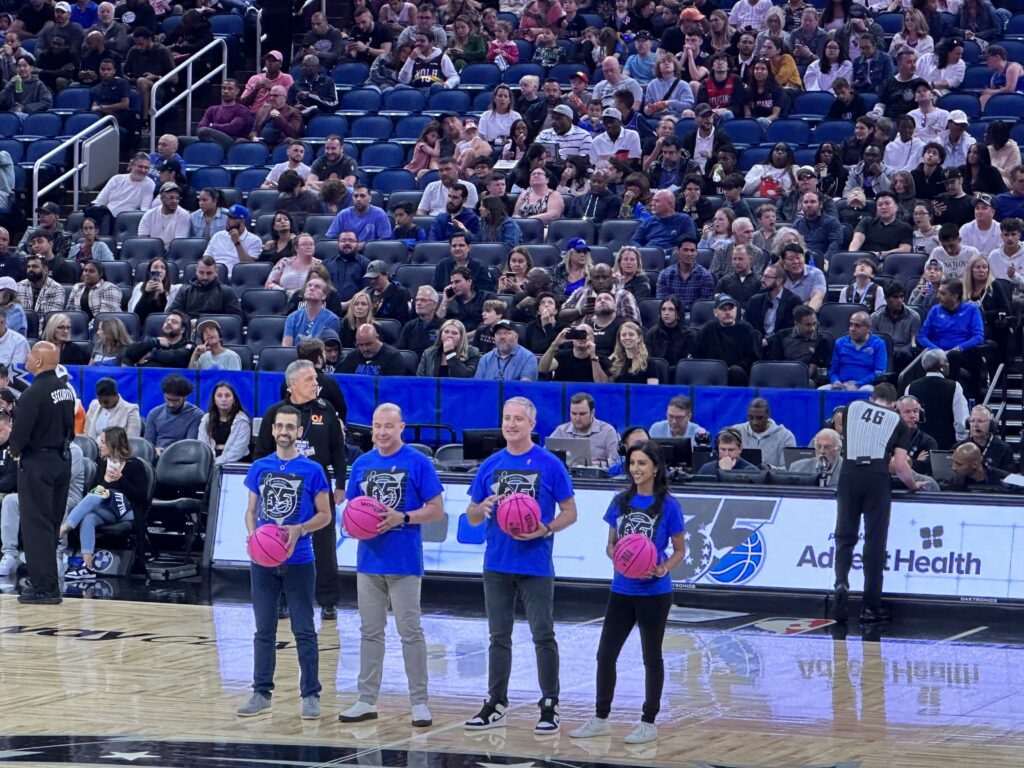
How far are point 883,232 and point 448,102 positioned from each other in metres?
7.38

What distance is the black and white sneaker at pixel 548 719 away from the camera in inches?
370

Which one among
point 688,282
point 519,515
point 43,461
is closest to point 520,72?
A: point 688,282

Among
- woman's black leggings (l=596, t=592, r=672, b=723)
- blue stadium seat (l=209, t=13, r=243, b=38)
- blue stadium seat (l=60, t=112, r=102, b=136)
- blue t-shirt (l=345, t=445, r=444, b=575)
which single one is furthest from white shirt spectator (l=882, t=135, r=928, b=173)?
woman's black leggings (l=596, t=592, r=672, b=723)

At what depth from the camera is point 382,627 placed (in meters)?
→ 9.89

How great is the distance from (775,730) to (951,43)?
46.4ft

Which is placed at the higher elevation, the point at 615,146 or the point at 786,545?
the point at 615,146

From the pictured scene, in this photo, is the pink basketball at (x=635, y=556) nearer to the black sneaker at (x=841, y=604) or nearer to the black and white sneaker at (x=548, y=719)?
the black and white sneaker at (x=548, y=719)

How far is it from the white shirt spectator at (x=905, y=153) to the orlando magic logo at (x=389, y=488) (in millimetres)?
11732

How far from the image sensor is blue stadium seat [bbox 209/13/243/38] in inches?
1045

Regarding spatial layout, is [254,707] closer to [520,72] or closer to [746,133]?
[746,133]

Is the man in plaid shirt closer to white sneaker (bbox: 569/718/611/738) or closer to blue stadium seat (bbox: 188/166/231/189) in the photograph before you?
blue stadium seat (bbox: 188/166/231/189)

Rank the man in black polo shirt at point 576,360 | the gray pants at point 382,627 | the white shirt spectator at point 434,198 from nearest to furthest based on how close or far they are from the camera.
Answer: the gray pants at point 382,627 → the man in black polo shirt at point 576,360 → the white shirt spectator at point 434,198

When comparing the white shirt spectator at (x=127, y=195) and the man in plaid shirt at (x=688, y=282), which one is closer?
the man in plaid shirt at (x=688, y=282)

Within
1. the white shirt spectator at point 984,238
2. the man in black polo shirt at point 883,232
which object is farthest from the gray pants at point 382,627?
the white shirt spectator at point 984,238
